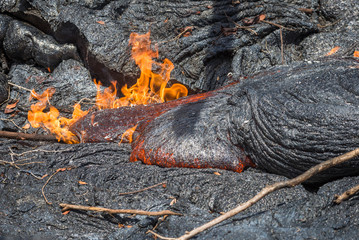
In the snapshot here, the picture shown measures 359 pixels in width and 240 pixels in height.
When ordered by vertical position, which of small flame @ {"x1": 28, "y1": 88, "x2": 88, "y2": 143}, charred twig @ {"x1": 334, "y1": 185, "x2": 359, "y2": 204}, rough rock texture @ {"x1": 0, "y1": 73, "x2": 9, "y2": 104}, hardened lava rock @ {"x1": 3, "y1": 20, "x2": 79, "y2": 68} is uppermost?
hardened lava rock @ {"x1": 3, "y1": 20, "x2": 79, "y2": 68}

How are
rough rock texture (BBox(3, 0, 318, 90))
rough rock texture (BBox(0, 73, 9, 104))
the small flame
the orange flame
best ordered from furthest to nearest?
rough rock texture (BBox(0, 73, 9, 104)) → rough rock texture (BBox(3, 0, 318, 90)) → the orange flame → the small flame

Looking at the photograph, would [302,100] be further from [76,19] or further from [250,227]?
[76,19]

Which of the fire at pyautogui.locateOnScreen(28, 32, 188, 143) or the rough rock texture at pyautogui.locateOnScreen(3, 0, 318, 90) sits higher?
the rough rock texture at pyautogui.locateOnScreen(3, 0, 318, 90)

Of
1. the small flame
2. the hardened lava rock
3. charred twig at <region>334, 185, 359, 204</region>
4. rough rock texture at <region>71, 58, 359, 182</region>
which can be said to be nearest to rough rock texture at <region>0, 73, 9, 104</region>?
the small flame

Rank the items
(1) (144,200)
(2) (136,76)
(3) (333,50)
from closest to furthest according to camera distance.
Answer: (1) (144,200), (3) (333,50), (2) (136,76)

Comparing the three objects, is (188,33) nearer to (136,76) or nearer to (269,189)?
(136,76)

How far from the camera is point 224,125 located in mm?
3385

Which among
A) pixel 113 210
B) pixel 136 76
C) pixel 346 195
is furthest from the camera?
pixel 136 76

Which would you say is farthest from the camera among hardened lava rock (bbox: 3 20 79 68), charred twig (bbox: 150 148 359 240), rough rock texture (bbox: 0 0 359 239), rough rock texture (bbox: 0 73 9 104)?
hardened lava rock (bbox: 3 20 79 68)

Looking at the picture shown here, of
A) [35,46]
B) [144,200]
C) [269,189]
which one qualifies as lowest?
[144,200]

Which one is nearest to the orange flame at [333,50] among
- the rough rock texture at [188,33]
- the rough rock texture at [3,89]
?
the rough rock texture at [188,33]

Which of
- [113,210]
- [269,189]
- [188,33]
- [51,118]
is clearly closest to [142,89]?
[188,33]

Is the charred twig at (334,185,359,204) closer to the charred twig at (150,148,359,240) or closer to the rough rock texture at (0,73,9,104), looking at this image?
the charred twig at (150,148,359,240)

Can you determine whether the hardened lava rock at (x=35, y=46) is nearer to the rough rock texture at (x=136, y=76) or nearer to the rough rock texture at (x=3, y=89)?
the rough rock texture at (x=136, y=76)
